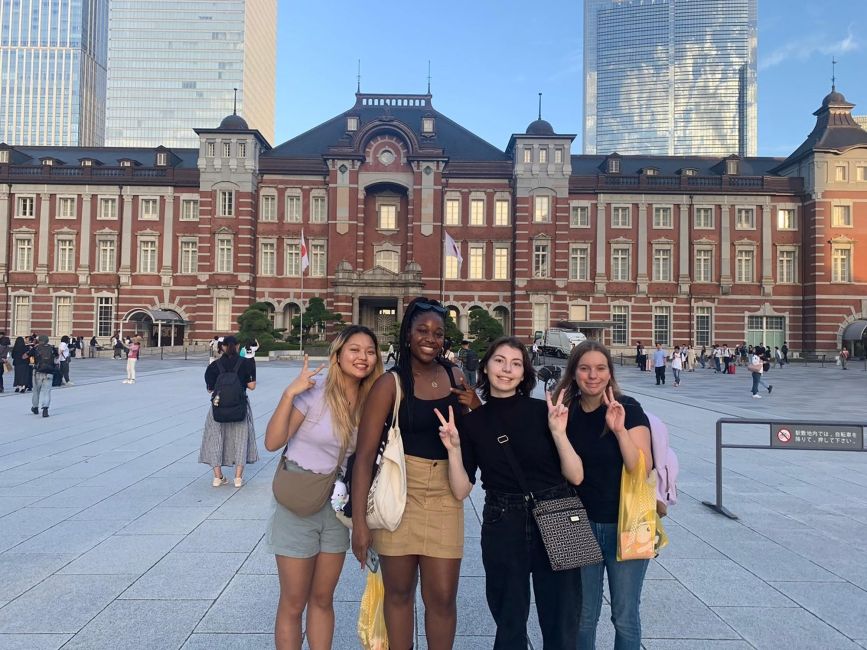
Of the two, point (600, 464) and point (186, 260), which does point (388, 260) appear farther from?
point (600, 464)

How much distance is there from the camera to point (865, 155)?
40.8 m

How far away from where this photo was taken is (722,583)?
4441mm

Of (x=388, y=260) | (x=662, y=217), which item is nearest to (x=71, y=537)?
(x=388, y=260)

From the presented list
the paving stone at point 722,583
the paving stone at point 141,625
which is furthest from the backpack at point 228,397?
the paving stone at point 722,583

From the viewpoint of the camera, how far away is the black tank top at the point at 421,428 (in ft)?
8.82

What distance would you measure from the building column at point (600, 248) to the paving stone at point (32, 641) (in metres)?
41.8

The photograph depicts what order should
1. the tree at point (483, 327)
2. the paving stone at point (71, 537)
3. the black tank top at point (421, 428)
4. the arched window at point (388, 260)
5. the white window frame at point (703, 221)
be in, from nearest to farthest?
the black tank top at point (421, 428) → the paving stone at point (71, 537) → the tree at point (483, 327) → the white window frame at point (703, 221) → the arched window at point (388, 260)

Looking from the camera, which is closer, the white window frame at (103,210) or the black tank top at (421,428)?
the black tank top at (421,428)

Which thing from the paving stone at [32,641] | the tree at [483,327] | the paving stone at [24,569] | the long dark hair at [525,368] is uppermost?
the tree at [483,327]

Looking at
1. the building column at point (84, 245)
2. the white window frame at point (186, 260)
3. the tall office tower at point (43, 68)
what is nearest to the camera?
the building column at point (84, 245)

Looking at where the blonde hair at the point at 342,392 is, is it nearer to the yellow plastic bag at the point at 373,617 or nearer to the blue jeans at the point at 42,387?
the yellow plastic bag at the point at 373,617

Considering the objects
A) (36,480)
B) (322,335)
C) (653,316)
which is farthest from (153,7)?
(36,480)

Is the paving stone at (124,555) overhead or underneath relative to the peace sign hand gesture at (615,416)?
underneath

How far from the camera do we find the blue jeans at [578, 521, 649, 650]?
2.86 metres
